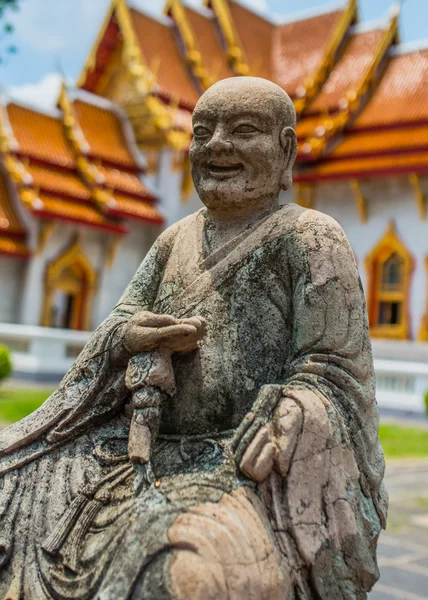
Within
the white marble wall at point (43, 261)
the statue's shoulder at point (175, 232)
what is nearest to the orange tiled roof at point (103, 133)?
the white marble wall at point (43, 261)

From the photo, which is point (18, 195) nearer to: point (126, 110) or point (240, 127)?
point (126, 110)

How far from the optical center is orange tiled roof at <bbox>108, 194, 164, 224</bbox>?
47.0 ft

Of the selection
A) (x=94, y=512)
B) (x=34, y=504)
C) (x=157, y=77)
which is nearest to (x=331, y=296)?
(x=94, y=512)

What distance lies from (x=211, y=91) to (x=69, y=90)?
46.4ft

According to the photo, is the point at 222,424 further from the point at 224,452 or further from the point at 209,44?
the point at 209,44

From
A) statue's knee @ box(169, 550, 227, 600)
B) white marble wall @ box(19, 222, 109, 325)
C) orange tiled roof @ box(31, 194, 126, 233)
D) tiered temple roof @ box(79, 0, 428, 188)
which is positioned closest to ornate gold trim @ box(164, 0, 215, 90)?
tiered temple roof @ box(79, 0, 428, 188)

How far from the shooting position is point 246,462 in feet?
5.92

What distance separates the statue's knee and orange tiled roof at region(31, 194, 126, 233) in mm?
12239

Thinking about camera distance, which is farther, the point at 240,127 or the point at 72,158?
the point at 72,158

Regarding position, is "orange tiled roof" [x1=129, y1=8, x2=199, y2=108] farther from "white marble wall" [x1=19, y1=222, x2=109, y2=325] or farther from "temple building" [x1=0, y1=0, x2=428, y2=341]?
"white marble wall" [x1=19, y1=222, x2=109, y2=325]

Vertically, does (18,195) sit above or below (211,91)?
above

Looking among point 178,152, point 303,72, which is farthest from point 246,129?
point 303,72

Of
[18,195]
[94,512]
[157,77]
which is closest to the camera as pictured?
[94,512]

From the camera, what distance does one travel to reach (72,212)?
13.9 meters
